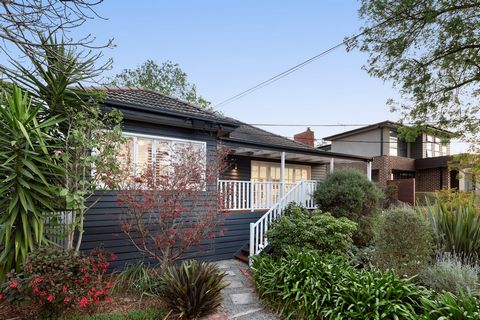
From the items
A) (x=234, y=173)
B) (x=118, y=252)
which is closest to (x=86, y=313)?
(x=118, y=252)

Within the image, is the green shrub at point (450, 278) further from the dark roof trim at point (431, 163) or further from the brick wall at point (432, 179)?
the brick wall at point (432, 179)

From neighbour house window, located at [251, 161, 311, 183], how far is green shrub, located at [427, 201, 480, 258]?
851 cm

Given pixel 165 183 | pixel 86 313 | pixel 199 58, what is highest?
pixel 199 58

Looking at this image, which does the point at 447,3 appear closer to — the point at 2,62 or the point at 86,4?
the point at 86,4

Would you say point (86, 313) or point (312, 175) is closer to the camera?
point (86, 313)

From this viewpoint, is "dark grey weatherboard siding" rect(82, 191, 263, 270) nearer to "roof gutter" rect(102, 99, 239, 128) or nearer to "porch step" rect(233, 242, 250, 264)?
"porch step" rect(233, 242, 250, 264)

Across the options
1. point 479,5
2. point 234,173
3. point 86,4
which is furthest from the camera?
point 234,173

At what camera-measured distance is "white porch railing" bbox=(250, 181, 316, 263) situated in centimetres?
777

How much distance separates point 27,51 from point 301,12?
9.67 meters

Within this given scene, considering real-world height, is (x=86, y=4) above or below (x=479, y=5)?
below

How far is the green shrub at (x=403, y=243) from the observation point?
555 centimetres

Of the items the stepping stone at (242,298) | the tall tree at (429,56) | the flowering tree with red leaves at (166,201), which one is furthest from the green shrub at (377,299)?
the tall tree at (429,56)

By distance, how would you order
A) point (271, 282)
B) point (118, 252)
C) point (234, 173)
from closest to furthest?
point (271, 282) < point (118, 252) < point (234, 173)

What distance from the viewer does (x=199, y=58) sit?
1563 cm
